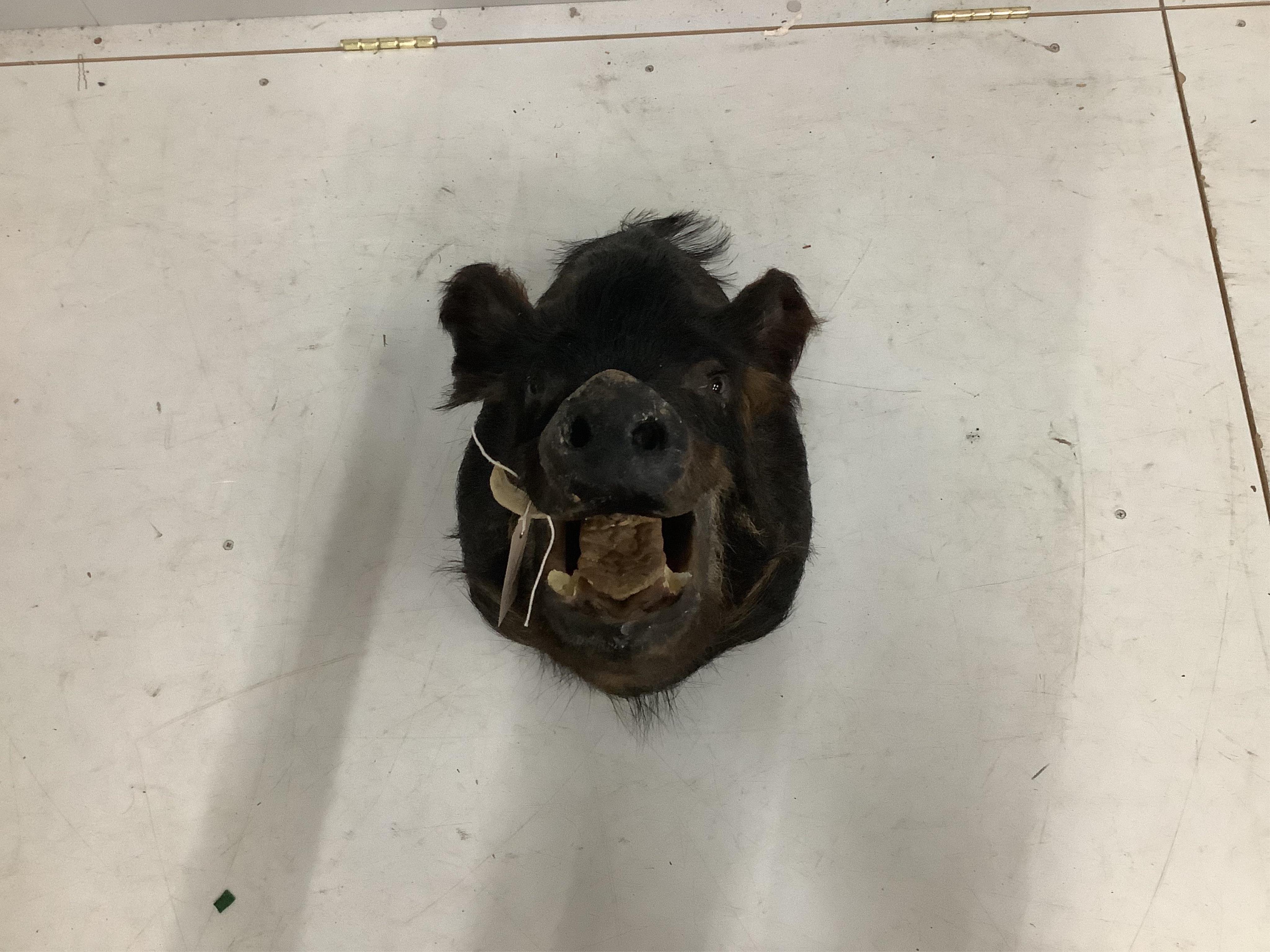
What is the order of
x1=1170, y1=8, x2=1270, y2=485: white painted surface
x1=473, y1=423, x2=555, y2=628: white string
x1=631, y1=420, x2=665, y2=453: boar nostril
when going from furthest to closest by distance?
x1=1170, y1=8, x2=1270, y2=485: white painted surface
x1=473, y1=423, x2=555, y2=628: white string
x1=631, y1=420, x2=665, y2=453: boar nostril

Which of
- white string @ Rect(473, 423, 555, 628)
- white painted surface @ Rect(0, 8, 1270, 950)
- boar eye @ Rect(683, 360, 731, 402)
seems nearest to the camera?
white string @ Rect(473, 423, 555, 628)

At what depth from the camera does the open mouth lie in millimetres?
1741

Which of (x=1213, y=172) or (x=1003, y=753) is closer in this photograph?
(x=1003, y=753)

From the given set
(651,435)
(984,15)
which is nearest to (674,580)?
(651,435)

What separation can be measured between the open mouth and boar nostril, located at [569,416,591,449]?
267 millimetres

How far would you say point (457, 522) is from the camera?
2.37 m

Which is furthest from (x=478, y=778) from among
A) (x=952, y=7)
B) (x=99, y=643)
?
(x=952, y=7)

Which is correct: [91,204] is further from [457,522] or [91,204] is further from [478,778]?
[478,778]

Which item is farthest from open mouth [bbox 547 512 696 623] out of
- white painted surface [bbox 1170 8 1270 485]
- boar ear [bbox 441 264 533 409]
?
white painted surface [bbox 1170 8 1270 485]

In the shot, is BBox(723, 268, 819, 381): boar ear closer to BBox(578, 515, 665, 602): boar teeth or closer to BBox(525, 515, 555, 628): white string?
BBox(578, 515, 665, 602): boar teeth

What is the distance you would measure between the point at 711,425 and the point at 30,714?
7.24ft

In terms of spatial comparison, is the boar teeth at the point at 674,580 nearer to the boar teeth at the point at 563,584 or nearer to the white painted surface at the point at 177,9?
the boar teeth at the point at 563,584

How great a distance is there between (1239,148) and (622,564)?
8.88 ft

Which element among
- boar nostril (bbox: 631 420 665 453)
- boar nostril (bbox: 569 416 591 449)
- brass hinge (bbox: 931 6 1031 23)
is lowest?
boar nostril (bbox: 631 420 665 453)
